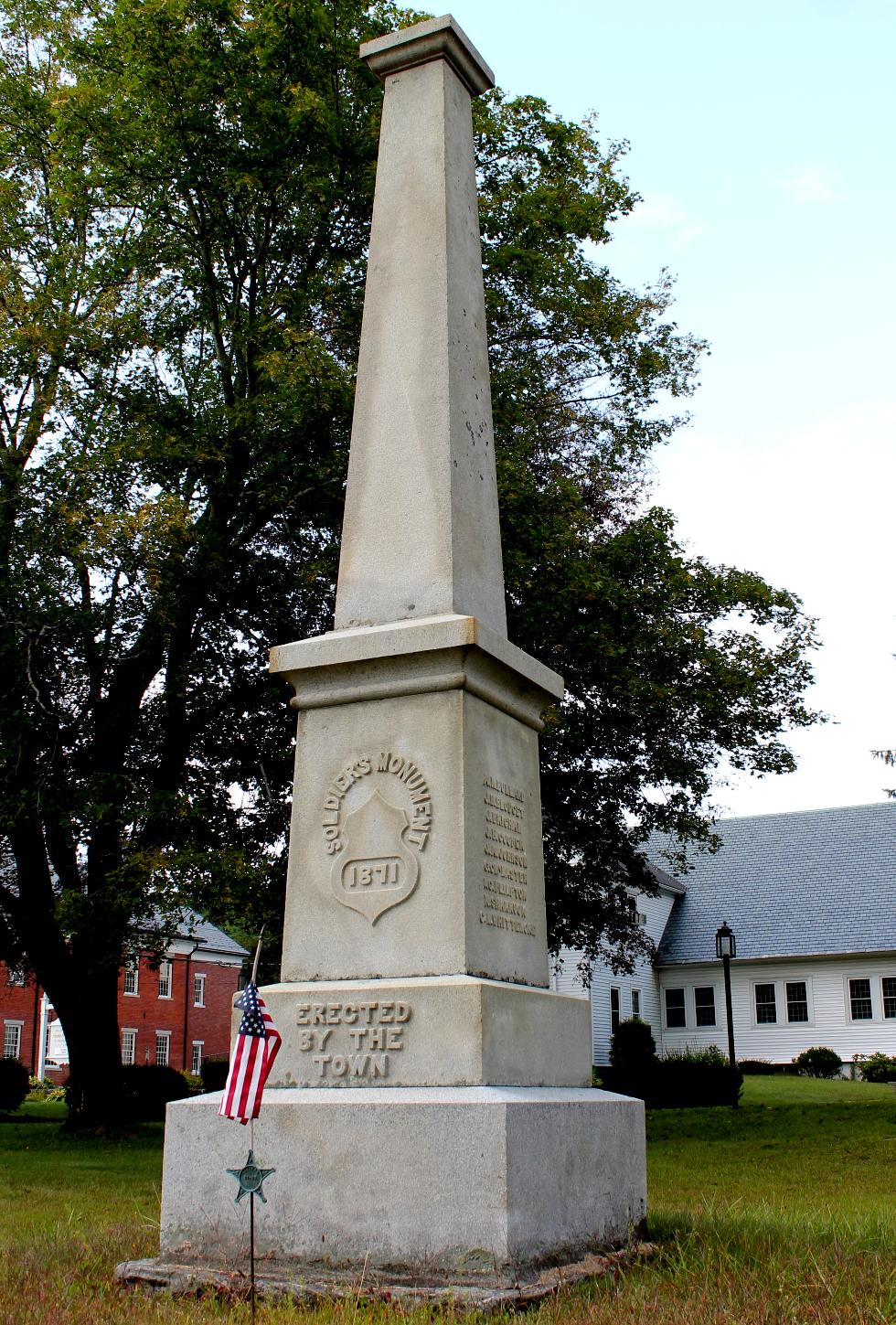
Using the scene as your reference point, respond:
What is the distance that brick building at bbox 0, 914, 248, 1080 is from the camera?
169 feet

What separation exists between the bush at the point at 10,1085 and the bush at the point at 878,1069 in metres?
25.2

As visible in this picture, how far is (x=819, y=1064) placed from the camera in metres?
43.8

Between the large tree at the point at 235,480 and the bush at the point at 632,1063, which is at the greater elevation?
the large tree at the point at 235,480

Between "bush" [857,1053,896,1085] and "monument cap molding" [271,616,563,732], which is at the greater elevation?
"monument cap molding" [271,616,563,732]

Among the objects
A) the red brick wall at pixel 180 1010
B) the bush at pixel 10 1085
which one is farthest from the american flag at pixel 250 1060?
the red brick wall at pixel 180 1010

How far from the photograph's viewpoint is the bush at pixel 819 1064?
4369 centimetres

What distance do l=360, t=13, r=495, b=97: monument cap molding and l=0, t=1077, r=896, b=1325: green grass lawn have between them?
22.4 feet

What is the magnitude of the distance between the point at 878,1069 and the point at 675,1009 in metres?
9.48

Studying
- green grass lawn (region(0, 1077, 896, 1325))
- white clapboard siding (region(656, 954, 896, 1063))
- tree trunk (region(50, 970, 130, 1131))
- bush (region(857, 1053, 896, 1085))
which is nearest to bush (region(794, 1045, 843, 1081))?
bush (region(857, 1053, 896, 1085))

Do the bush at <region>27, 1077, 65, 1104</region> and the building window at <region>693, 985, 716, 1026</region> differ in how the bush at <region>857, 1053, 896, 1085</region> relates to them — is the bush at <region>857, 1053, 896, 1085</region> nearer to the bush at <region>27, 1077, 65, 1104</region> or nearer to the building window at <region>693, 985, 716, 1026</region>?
the building window at <region>693, 985, 716, 1026</region>

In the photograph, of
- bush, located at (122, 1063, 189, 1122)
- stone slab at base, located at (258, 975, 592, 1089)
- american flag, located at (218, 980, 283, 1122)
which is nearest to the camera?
american flag, located at (218, 980, 283, 1122)

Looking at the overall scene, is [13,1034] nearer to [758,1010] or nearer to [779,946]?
[758,1010]


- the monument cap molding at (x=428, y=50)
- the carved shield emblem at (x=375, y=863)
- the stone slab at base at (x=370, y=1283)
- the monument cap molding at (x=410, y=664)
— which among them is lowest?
the stone slab at base at (x=370, y=1283)

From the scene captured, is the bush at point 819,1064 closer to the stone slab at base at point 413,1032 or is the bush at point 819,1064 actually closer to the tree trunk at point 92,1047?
the tree trunk at point 92,1047
